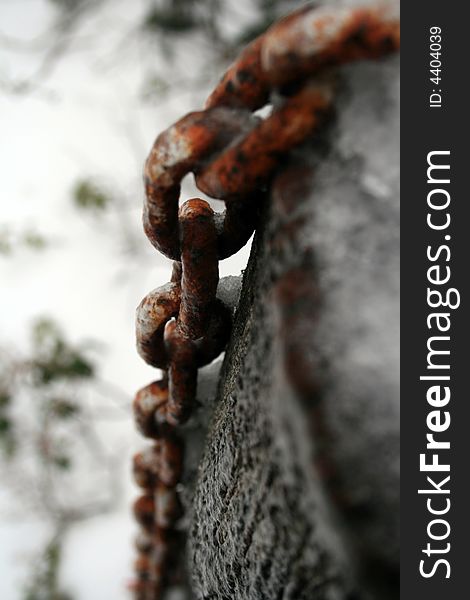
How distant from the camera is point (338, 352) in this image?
0.19 m

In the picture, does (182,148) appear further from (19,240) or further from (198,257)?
(19,240)

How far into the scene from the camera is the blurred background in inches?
54.3

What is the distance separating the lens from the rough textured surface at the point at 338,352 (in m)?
0.18

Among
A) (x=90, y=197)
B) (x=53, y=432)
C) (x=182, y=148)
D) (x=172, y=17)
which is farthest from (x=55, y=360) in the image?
(x=182, y=148)

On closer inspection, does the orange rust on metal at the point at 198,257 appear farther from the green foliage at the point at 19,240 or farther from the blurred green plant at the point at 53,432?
the green foliage at the point at 19,240

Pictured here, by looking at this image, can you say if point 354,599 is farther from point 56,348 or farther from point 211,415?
point 56,348

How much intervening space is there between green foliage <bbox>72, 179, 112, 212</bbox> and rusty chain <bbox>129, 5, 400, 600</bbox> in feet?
3.94

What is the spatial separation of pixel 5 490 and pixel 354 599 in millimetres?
1401

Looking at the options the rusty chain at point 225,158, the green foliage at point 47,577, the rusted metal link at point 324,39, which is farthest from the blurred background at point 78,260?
the rusted metal link at point 324,39

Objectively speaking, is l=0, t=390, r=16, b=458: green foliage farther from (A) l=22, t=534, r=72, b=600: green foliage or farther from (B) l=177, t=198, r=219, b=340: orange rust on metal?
(B) l=177, t=198, r=219, b=340: orange rust on metal

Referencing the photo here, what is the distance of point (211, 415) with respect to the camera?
432 millimetres

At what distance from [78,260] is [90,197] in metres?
0.18

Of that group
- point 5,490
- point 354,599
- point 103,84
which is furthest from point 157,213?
point 103,84

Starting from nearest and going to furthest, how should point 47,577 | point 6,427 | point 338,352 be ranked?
point 338,352 → point 47,577 → point 6,427
